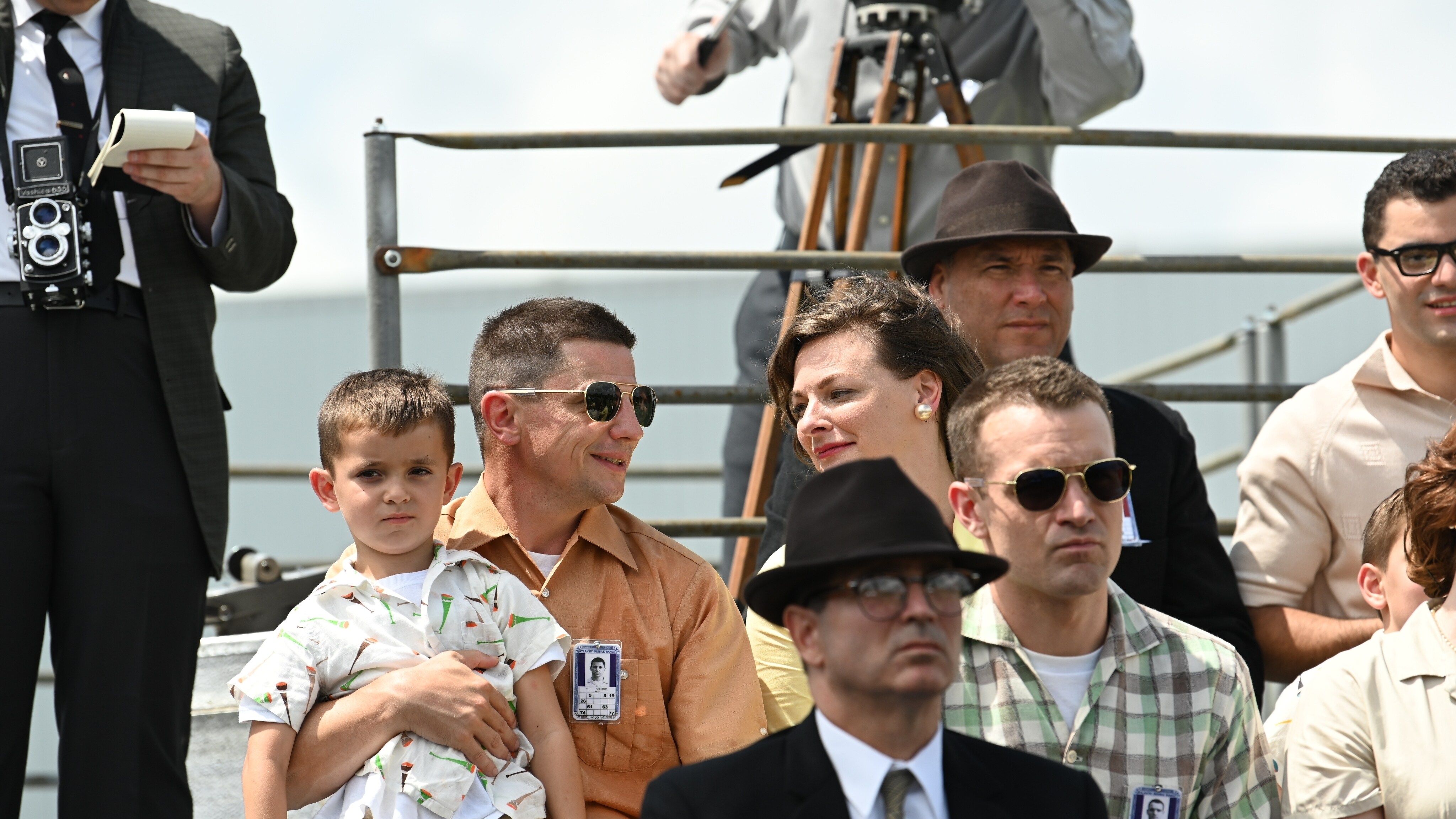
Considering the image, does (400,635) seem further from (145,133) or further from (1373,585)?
(1373,585)

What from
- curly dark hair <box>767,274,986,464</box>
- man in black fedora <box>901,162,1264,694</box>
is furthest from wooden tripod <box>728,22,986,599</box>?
curly dark hair <box>767,274,986,464</box>

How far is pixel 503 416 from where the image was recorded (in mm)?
3240

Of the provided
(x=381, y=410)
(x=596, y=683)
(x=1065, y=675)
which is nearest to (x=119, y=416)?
(x=381, y=410)

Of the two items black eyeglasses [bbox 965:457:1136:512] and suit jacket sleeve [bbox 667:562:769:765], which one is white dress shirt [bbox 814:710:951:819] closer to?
black eyeglasses [bbox 965:457:1136:512]

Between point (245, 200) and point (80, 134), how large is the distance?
0.36 meters

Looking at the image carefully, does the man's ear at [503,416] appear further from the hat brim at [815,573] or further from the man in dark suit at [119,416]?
the hat brim at [815,573]

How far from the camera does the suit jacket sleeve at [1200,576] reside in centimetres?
342

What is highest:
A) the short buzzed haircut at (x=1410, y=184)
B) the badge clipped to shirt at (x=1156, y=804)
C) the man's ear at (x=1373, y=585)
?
the short buzzed haircut at (x=1410, y=184)

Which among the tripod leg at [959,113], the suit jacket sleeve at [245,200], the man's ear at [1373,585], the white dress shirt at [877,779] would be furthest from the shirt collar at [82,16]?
the man's ear at [1373,585]

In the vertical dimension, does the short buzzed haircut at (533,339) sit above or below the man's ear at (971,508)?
above

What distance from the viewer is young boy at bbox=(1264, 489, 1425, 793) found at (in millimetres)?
3172

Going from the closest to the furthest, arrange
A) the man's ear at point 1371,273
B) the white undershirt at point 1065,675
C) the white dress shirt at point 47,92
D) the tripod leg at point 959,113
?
1. the white undershirt at point 1065,675
2. the white dress shirt at point 47,92
3. the man's ear at point 1371,273
4. the tripod leg at point 959,113

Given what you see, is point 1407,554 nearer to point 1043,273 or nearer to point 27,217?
point 1043,273

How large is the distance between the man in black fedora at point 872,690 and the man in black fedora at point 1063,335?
1.39m
